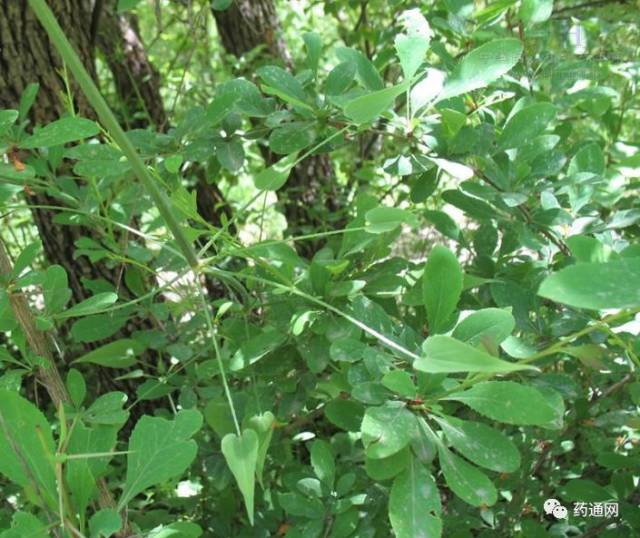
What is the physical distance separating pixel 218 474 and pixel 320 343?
0.26m

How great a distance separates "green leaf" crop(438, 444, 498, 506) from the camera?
0.57 meters

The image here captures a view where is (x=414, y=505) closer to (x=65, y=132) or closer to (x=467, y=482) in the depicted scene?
(x=467, y=482)

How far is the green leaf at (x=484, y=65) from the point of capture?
0.65 meters

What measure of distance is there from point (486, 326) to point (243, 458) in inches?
8.6

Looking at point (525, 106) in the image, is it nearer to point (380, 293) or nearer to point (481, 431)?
point (380, 293)

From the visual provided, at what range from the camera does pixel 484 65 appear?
2.18ft

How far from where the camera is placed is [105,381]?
4.76ft

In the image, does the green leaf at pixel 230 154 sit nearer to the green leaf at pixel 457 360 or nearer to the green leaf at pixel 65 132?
the green leaf at pixel 65 132

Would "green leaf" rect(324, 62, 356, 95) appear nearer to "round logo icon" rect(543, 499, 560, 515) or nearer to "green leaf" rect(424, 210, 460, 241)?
"green leaf" rect(424, 210, 460, 241)

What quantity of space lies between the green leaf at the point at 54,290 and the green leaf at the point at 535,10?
0.61 metres

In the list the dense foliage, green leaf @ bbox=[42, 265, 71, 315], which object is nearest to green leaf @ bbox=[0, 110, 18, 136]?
the dense foliage

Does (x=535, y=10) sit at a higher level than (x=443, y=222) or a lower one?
higher

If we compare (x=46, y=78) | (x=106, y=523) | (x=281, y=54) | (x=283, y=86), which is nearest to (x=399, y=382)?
(x=106, y=523)

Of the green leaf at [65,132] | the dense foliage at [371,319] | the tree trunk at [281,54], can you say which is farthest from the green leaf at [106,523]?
the tree trunk at [281,54]
